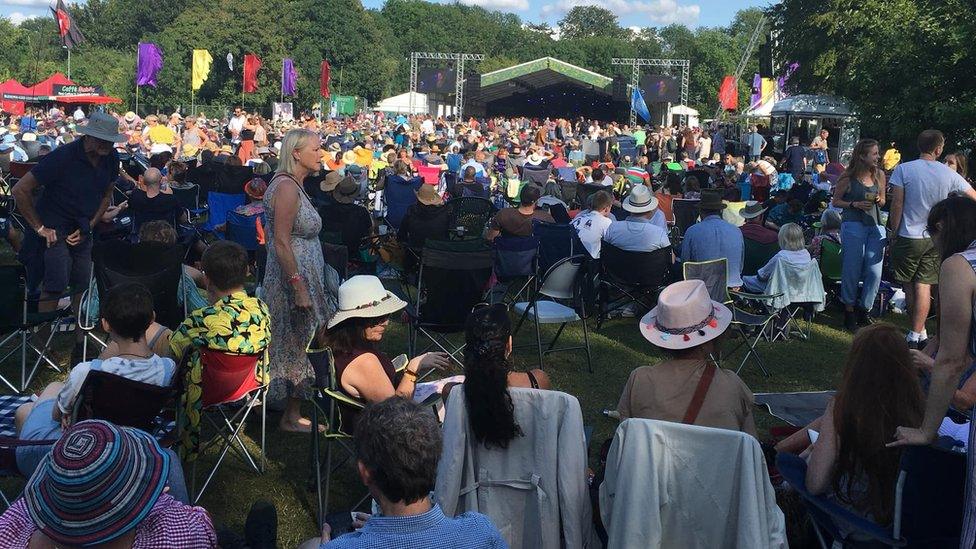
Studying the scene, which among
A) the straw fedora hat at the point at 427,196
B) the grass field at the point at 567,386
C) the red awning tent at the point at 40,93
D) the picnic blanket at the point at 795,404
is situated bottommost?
the grass field at the point at 567,386

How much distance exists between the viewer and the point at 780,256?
7.25 meters

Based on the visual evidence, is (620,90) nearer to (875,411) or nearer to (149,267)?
(149,267)

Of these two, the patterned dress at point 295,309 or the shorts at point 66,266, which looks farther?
the shorts at point 66,266

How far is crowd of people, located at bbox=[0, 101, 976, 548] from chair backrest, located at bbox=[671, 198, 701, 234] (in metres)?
0.04

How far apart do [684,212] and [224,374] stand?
7200 millimetres

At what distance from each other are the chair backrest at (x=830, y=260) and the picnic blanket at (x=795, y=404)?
2748mm

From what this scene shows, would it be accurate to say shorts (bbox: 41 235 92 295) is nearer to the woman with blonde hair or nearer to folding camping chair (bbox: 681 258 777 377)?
the woman with blonde hair

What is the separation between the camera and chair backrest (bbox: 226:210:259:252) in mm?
8211

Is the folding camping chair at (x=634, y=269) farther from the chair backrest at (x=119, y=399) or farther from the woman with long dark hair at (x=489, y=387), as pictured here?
the chair backrest at (x=119, y=399)

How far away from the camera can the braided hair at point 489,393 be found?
308 cm

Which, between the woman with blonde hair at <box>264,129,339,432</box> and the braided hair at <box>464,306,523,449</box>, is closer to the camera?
the braided hair at <box>464,306,523,449</box>

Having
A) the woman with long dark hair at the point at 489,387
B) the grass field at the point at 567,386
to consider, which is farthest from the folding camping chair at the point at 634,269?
the woman with long dark hair at the point at 489,387

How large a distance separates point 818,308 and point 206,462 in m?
4.89

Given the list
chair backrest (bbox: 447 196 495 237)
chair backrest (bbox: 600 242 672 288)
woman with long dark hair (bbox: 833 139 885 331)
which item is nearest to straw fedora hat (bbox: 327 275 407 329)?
chair backrest (bbox: 600 242 672 288)
